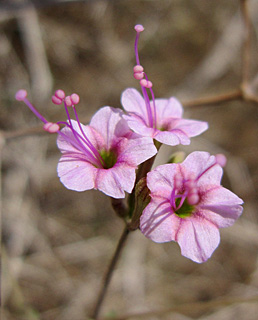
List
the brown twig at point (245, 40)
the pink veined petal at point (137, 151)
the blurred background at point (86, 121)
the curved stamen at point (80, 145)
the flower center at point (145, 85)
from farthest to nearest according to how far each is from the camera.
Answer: the blurred background at point (86, 121) → the brown twig at point (245, 40) → the flower center at point (145, 85) → the curved stamen at point (80, 145) → the pink veined petal at point (137, 151)

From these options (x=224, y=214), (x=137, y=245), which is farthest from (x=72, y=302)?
(x=224, y=214)

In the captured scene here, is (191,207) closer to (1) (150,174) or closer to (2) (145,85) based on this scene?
(1) (150,174)

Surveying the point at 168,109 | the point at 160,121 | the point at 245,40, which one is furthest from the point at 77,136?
the point at 245,40

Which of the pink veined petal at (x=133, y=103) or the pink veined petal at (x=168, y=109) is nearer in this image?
the pink veined petal at (x=133, y=103)

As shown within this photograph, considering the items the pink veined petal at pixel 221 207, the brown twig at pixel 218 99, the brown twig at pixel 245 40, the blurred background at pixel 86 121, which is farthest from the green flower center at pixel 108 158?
the brown twig at pixel 245 40

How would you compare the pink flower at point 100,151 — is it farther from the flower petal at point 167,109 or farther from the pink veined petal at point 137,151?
the flower petal at point 167,109

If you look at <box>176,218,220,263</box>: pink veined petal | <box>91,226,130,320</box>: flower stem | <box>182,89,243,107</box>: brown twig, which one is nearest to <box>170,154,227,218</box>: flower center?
<box>176,218,220,263</box>: pink veined petal

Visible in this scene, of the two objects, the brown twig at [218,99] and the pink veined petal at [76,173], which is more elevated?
the pink veined petal at [76,173]
